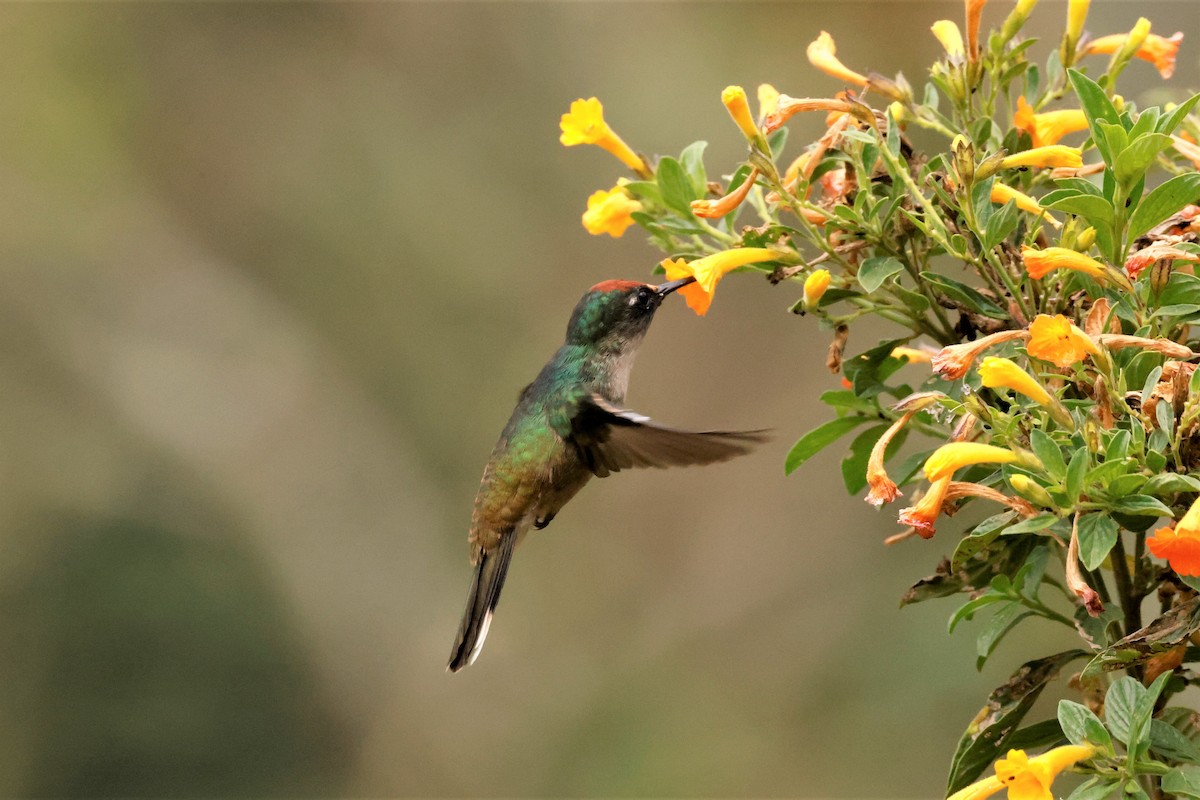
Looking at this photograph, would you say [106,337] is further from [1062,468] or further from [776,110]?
[1062,468]

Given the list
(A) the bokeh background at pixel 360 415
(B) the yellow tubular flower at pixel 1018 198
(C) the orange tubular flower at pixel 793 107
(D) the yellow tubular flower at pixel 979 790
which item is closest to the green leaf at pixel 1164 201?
(B) the yellow tubular flower at pixel 1018 198

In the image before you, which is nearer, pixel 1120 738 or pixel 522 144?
pixel 1120 738

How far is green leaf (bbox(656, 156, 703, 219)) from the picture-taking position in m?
1.59

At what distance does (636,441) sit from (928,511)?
0.74 metres

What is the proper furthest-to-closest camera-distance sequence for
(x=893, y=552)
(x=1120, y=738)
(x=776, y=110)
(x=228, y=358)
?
(x=228, y=358), (x=893, y=552), (x=776, y=110), (x=1120, y=738)

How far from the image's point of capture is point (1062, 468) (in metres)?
1.21

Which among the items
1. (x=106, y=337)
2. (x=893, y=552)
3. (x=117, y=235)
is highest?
(x=117, y=235)

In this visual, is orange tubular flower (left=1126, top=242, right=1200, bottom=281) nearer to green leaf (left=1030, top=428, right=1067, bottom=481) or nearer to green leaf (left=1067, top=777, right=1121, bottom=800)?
green leaf (left=1030, top=428, right=1067, bottom=481)

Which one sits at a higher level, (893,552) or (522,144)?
(522,144)

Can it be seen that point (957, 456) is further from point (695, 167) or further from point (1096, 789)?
point (695, 167)

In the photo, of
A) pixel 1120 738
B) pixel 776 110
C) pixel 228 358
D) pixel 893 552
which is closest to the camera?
pixel 1120 738

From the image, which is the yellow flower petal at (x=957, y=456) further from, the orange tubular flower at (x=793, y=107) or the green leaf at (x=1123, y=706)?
the orange tubular flower at (x=793, y=107)

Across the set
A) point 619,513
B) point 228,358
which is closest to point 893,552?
point 619,513

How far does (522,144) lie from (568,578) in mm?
2324
